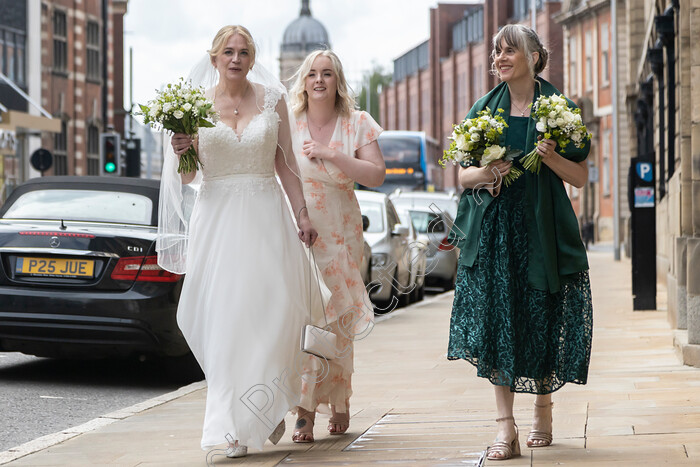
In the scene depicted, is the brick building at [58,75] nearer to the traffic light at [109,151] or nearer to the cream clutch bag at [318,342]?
the traffic light at [109,151]

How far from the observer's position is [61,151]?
43781 millimetres

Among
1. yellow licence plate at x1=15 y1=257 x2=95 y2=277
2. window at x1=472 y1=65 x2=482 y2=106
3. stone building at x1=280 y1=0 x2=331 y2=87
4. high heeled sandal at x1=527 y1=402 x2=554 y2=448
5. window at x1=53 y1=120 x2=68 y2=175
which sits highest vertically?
stone building at x1=280 y1=0 x2=331 y2=87

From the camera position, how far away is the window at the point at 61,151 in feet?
142

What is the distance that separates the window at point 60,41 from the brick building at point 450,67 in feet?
105

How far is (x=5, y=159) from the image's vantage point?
1524 inches

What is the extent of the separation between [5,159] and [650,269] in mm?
28164

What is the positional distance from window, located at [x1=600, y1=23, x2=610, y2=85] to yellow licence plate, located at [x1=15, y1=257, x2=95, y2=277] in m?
52.7

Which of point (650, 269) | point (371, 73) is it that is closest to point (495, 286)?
point (650, 269)

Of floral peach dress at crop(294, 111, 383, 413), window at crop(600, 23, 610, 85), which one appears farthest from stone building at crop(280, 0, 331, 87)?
floral peach dress at crop(294, 111, 383, 413)

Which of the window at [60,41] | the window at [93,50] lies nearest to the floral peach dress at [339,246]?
the window at [60,41]

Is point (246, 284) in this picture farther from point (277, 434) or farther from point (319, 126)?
point (319, 126)

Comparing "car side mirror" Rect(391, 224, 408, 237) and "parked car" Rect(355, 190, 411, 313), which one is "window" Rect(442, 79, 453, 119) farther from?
"car side mirror" Rect(391, 224, 408, 237)

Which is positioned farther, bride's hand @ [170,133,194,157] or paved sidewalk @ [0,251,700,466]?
bride's hand @ [170,133,194,157]

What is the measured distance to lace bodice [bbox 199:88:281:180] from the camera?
591 cm
